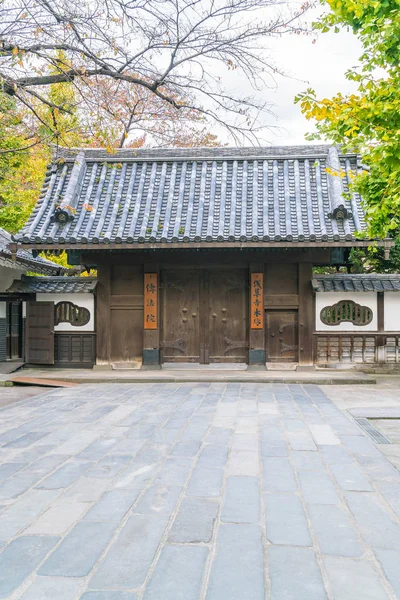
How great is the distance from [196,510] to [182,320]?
30.0 feet

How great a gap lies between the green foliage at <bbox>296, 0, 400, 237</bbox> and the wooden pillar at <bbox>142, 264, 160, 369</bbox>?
6.39 metres

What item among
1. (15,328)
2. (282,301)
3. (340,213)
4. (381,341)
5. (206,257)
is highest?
(340,213)

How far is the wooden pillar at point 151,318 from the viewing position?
40.2ft

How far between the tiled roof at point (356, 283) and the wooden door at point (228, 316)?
178cm

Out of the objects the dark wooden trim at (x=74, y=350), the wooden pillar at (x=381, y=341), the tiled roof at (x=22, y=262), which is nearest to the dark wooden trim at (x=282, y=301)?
the wooden pillar at (x=381, y=341)

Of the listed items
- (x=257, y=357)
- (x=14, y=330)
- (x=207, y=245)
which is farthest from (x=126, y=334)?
(x=257, y=357)

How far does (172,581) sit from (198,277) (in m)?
10.2

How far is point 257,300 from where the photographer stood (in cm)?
1216

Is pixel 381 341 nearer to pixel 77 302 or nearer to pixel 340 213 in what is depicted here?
pixel 340 213

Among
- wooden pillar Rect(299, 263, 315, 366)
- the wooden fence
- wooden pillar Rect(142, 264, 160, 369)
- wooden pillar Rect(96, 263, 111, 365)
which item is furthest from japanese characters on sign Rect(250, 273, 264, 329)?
wooden pillar Rect(96, 263, 111, 365)

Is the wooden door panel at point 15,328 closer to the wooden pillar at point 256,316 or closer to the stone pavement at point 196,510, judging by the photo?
the wooden pillar at point 256,316

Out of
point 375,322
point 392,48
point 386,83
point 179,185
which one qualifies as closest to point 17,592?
point 386,83

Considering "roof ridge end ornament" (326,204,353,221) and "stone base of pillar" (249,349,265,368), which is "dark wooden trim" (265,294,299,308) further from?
"roof ridge end ornament" (326,204,353,221)

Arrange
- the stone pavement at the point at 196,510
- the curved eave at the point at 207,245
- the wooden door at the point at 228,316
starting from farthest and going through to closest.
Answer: the wooden door at the point at 228,316, the curved eave at the point at 207,245, the stone pavement at the point at 196,510
